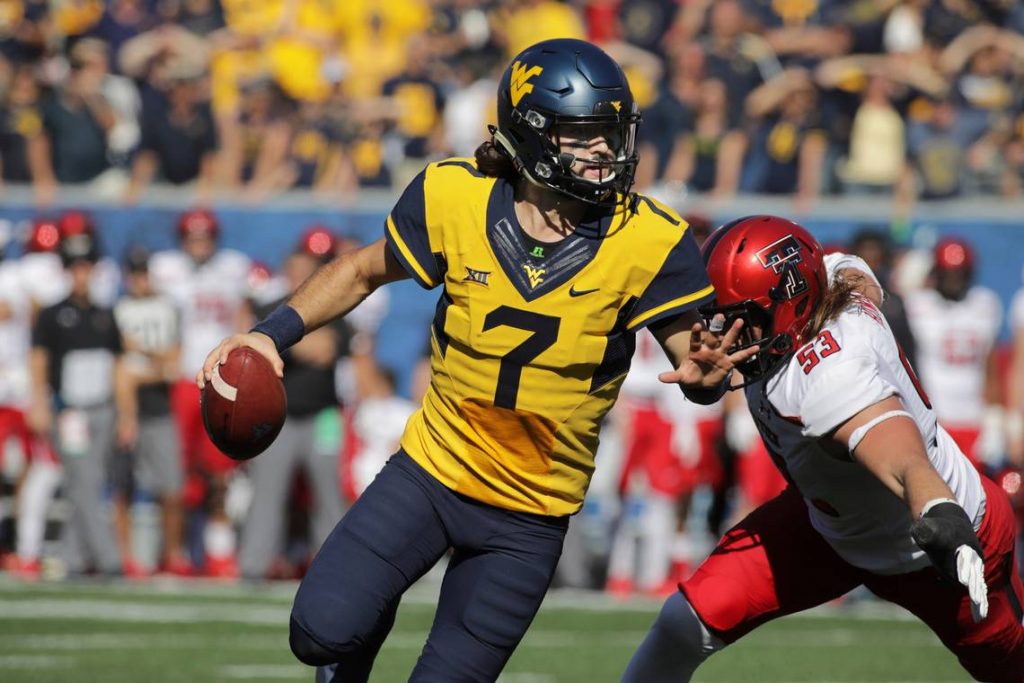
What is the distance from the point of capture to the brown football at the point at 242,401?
436 centimetres

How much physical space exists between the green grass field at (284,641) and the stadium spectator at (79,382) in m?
0.54

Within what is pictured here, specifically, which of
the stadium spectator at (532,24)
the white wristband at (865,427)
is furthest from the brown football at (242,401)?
the stadium spectator at (532,24)

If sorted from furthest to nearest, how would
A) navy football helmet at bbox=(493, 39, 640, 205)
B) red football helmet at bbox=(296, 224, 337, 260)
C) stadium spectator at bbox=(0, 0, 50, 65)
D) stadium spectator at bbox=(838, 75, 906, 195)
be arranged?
stadium spectator at bbox=(0, 0, 50, 65), stadium spectator at bbox=(838, 75, 906, 195), red football helmet at bbox=(296, 224, 337, 260), navy football helmet at bbox=(493, 39, 640, 205)

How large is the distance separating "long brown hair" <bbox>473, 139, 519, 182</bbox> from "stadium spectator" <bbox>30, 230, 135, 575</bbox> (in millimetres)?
6002

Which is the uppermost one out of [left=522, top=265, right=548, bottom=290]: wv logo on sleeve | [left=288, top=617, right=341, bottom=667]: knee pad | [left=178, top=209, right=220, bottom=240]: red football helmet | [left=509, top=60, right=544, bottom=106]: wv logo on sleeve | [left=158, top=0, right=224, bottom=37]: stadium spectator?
[left=509, top=60, right=544, bottom=106]: wv logo on sleeve

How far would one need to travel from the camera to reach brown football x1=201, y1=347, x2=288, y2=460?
172 inches

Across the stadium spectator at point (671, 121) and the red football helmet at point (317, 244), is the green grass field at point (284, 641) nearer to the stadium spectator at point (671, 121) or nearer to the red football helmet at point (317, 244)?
the red football helmet at point (317, 244)

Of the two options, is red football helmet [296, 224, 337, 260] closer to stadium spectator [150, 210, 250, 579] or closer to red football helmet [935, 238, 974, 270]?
stadium spectator [150, 210, 250, 579]

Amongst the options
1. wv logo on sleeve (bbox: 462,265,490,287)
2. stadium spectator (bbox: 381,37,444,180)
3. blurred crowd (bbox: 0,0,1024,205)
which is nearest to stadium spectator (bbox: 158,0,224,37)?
blurred crowd (bbox: 0,0,1024,205)

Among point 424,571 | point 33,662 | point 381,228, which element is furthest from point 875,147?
point 424,571

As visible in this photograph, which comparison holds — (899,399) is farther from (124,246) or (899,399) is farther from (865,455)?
(124,246)

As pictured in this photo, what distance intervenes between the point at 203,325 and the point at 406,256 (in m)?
6.40

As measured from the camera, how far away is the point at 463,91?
1252 centimetres

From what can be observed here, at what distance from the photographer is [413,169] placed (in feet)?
39.8
